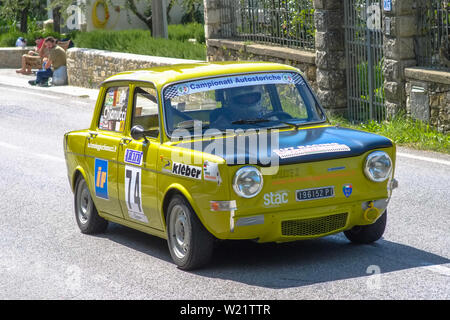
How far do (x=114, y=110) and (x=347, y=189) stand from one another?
2.66 meters

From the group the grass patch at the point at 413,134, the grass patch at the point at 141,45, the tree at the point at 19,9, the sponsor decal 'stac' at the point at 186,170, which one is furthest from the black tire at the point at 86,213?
the tree at the point at 19,9

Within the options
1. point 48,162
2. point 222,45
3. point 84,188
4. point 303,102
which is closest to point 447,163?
point 303,102

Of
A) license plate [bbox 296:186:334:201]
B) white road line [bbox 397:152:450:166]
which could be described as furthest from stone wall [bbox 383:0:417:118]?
license plate [bbox 296:186:334:201]

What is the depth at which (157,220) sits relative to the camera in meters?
7.86

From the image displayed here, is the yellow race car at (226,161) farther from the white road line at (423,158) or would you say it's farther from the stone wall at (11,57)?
the stone wall at (11,57)

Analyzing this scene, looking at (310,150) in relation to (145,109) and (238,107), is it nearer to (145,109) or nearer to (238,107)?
(238,107)

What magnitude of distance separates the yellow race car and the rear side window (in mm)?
13

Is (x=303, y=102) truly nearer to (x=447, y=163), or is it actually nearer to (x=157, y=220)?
(x=157, y=220)

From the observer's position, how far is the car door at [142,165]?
25.8ft

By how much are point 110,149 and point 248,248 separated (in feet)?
5.10

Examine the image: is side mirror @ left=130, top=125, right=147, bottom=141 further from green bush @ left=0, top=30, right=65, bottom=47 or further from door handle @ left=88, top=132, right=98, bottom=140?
green bush @ left=0, top=30, right=65, bottom=47

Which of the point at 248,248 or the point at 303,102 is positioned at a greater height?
the point at 303,102

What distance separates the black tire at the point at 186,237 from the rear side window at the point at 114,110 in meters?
1.39
